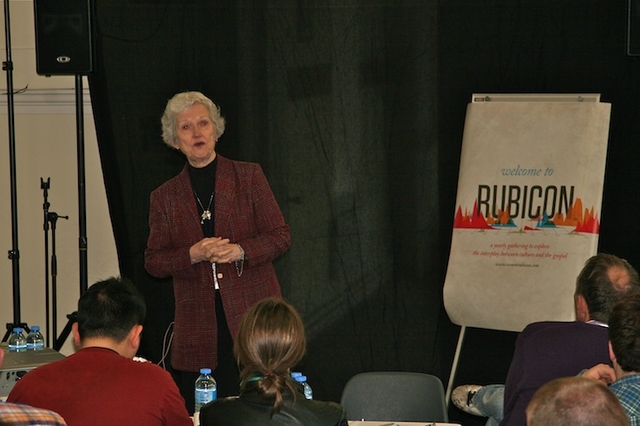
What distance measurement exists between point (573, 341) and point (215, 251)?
1.59 meters

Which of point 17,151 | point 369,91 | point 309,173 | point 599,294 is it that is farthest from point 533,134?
point 17,151

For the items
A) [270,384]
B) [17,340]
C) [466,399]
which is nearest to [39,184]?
[17,340]

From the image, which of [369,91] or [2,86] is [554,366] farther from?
[2,86]

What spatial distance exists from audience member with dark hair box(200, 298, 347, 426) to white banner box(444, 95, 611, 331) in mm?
2224

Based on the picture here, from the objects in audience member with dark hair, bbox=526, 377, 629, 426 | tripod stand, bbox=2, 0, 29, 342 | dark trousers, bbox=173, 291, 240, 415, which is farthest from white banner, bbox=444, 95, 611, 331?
audience member with dark hair, bbox=526, 377, 629, 426

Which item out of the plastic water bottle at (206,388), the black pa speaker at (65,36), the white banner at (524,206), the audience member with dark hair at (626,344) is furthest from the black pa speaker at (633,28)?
the black pa speaker at (65,36)

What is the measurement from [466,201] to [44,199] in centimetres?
248

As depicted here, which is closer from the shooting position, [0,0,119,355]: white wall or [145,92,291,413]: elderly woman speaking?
[145,92,291,413]: elderly woman speaking

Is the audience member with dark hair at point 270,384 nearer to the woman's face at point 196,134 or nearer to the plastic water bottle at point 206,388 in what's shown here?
the plastic water bottle at point 206,388

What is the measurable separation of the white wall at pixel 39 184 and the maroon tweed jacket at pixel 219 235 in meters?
1.63

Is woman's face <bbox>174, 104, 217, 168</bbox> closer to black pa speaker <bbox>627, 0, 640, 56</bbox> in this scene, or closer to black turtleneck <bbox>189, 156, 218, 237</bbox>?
black turtleneck <bbox>189, 156, 218, 237</bbox>

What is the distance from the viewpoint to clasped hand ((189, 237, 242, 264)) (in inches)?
146

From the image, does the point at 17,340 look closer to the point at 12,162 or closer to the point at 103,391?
the point at 12,162

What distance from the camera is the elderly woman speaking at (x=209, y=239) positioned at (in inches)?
150
